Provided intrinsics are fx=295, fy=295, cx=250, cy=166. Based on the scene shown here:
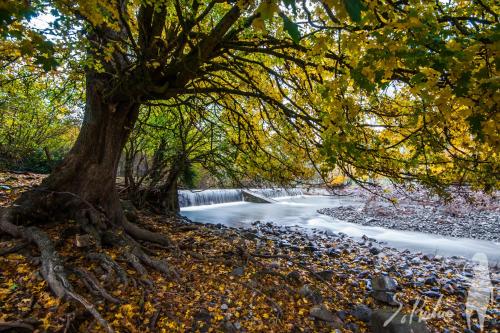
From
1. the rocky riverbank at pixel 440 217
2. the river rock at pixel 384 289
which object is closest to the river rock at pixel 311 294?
the river rock at pixel 384 289

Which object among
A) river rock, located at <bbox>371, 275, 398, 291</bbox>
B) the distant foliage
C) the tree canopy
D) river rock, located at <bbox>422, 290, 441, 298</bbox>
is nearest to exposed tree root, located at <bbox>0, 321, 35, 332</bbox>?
the tree canopy

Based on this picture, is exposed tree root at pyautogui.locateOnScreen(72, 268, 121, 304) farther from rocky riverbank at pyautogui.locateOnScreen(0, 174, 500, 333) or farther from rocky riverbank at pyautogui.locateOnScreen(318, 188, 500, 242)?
rocky riverbank at pyautogui.locateOnScreen(318, 188, 500, 242)

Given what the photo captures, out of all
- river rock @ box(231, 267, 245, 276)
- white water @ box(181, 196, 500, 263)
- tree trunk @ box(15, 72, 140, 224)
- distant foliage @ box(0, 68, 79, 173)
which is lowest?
white water @ box(181, 196, 500, 263)

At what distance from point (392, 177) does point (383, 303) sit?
87.8 inches

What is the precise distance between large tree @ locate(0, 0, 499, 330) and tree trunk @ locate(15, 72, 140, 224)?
0.07ft

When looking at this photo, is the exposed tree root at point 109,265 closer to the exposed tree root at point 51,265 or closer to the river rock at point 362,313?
the exposed tree root at point 51,265

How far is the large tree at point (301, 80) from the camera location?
1926 mm

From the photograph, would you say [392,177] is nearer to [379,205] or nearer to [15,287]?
[15,287]

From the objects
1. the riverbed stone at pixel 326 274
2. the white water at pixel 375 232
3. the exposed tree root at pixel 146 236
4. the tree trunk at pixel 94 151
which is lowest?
the white water at pixel 375 232

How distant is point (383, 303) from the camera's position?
4938 mm

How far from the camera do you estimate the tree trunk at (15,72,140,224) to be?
5.29m

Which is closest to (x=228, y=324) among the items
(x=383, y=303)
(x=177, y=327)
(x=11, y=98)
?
(x=177, y=327)

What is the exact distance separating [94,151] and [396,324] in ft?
18.0

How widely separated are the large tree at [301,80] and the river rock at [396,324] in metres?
1.84
